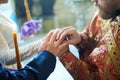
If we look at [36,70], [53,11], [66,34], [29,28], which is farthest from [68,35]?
[53,11]

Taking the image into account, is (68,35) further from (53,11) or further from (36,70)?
(53,11)

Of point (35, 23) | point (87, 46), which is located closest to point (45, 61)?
point (87, 46)

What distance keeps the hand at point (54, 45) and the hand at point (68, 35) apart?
16 mm

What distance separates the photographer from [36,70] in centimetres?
80

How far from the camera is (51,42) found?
92 centimetres

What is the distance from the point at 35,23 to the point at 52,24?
75.9 inches

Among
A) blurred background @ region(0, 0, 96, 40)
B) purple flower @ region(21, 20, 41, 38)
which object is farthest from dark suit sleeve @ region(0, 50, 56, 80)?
blurred background @ region(0, 0, 96, 40)

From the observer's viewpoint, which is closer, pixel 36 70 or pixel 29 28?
pixel 36 70

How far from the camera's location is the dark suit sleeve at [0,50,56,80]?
0.76 m

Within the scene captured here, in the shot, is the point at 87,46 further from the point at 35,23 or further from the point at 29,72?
the point at 35,23

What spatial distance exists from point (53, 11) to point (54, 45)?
2.58 meters

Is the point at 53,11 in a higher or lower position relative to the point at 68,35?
lower

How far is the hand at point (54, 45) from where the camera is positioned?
894mm

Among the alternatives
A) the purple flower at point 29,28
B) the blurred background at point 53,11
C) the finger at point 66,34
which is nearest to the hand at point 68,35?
the finger at point 66,34
